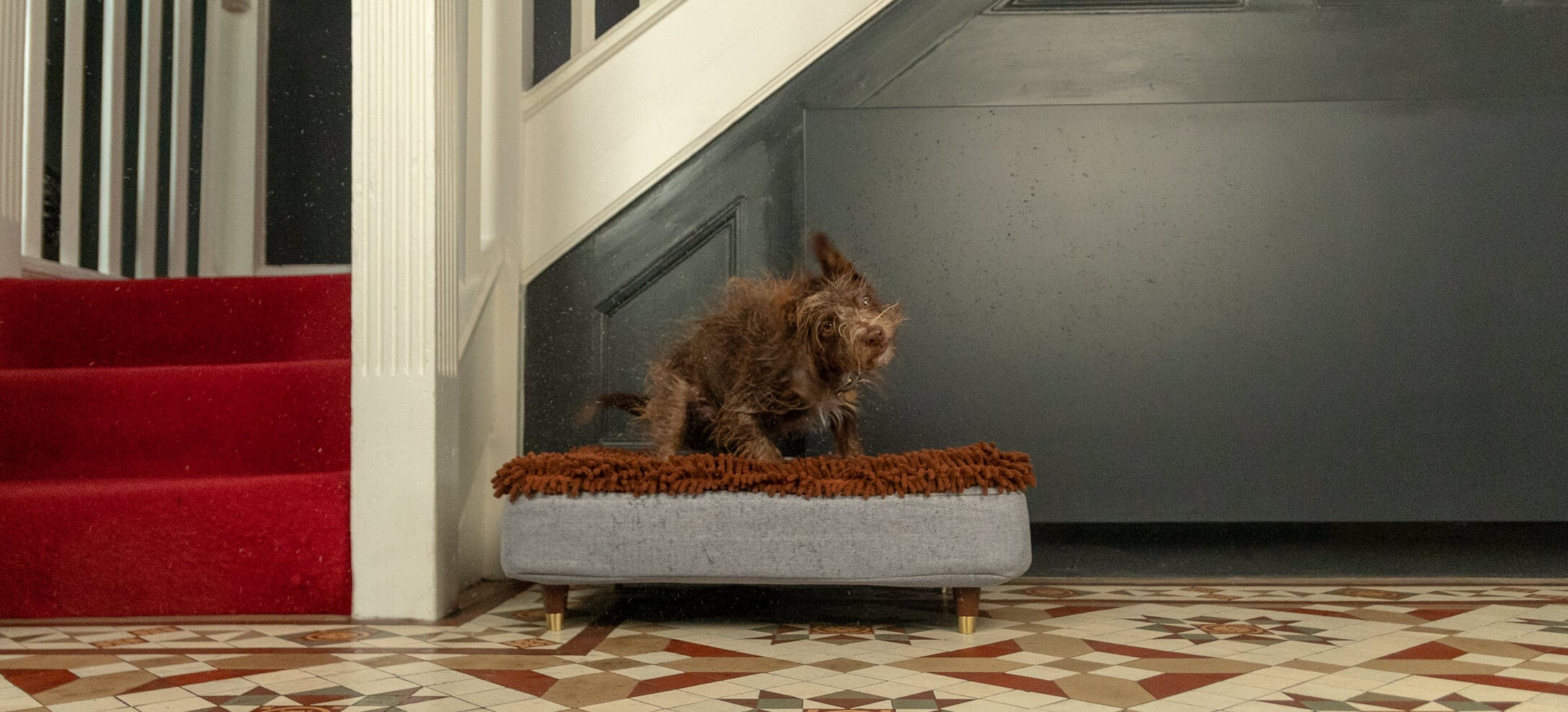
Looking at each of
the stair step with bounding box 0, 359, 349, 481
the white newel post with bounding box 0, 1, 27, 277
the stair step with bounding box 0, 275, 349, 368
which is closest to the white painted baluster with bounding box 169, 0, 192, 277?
the white newel post with bounding box 0, 1, 27, 277

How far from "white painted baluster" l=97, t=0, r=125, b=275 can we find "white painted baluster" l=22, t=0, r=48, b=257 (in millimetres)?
292

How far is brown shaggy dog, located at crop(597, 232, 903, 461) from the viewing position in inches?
71.9

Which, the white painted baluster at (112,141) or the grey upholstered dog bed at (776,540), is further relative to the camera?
the white painted baluster at (112,141)

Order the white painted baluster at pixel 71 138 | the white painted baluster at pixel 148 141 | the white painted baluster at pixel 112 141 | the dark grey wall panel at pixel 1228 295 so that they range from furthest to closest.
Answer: the white painted baluster at pixel 148 141 → the white painted baluster at pixel 112 141 → the white painted baluster at pixel 71 138 → the dark grey wall panel at pixel 1228 295

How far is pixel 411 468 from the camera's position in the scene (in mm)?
2125

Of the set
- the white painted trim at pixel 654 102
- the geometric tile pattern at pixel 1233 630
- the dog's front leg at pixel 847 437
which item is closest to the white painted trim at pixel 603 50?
the white painted trim at pixel 654 102

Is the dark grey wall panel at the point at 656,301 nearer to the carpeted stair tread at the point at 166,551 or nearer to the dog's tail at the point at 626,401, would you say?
the dog's tail at the point at 626,401

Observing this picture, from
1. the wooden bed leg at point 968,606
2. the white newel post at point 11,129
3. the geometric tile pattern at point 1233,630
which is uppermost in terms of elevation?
the white newel post at point 11,129

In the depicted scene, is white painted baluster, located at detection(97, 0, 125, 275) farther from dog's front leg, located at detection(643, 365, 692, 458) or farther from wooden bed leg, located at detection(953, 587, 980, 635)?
wooden bed leg, located at detection(953, 587, 980, 635)

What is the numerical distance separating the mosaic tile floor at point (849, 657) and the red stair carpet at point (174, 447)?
0.10m

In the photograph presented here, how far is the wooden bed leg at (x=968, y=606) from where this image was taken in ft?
6.42

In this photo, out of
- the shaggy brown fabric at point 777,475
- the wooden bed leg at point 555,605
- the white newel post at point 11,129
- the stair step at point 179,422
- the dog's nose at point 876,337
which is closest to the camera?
the dog's nose at point 876,337

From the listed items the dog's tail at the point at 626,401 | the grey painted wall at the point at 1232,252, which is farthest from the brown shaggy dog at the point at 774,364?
the grey painted wall at the point at 1232,252

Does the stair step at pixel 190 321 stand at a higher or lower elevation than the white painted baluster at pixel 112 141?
lower
